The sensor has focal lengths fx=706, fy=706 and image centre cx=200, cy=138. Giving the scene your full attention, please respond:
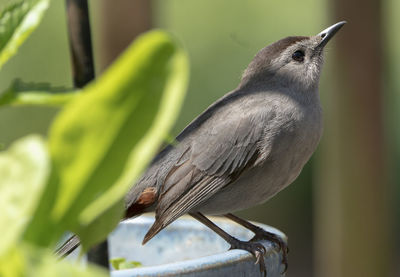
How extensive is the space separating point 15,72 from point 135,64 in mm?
4968

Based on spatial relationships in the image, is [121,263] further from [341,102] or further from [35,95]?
[341,102]

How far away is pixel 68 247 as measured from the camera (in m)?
1.73

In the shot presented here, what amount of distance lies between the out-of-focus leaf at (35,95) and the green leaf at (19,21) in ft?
0.35

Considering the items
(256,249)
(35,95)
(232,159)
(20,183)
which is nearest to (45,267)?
(20,183)

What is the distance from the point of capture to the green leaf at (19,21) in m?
0.84

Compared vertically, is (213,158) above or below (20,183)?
below

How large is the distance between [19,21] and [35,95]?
0.61 ft

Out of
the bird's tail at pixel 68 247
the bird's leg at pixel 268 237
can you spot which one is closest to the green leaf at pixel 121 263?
the bird's tail at pixel 68 247

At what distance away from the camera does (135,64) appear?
585 millimetres

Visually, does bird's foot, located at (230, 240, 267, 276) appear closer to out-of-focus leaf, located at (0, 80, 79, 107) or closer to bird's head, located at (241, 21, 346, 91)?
out-of-focus leaf, located at (0, 80, 79, 107)

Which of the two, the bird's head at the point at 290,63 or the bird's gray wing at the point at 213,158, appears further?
the bird's head at the point at 290,63

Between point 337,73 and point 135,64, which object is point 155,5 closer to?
point 337,73

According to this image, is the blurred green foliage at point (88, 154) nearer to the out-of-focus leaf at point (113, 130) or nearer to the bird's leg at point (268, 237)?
the out-of-focus leaf at point (113, 130)

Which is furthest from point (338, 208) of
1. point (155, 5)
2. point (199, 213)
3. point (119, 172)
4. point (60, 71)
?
point (119, 172)
